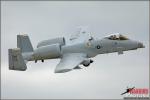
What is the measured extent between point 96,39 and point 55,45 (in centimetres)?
516

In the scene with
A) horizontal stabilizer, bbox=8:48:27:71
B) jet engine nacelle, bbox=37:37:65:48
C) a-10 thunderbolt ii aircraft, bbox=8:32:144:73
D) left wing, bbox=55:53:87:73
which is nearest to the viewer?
left wing, bbox=55:53:87:73

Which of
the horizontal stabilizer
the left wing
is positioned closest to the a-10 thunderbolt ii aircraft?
the left wing

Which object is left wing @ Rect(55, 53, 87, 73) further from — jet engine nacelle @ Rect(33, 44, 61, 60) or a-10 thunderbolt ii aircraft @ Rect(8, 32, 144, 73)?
jet engine nacelle @ Rect(33, 44, 61, 60)

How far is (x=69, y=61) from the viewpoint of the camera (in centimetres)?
7088

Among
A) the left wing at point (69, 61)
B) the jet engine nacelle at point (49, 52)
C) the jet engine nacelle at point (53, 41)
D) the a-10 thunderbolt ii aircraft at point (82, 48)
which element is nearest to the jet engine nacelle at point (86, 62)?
the a-10 thunderbolt ii aircraft at point (82, 48)

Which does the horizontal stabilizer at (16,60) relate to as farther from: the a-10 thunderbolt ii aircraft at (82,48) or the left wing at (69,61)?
the left wing at (69,61)

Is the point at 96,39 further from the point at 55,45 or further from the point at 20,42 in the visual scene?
the point at 20,42

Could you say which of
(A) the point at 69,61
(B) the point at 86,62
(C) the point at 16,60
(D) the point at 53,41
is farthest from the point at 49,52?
(B) the point at 86,62

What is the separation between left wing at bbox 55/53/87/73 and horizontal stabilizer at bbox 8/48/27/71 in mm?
4393

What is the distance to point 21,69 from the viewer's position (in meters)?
70.2

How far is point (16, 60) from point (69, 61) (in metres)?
6.43

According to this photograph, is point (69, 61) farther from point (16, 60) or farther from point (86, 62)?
point (16, 60)

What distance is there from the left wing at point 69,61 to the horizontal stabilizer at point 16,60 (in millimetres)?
4393

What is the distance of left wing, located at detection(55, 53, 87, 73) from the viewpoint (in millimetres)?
67406
